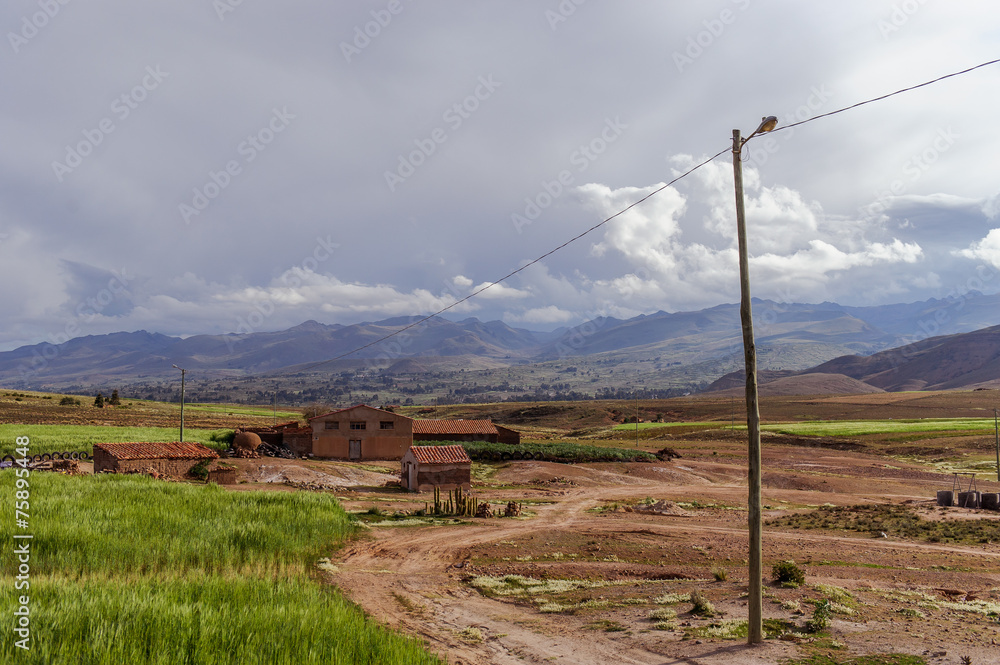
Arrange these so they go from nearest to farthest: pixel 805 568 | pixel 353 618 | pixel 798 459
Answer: pixel 353 618
pixel 805 568
pixel 798 459

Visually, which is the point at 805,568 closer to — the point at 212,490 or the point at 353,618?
the point at 353,618

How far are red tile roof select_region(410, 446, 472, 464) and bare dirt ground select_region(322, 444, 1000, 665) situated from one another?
2947 mm

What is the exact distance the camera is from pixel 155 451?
41.6 metres

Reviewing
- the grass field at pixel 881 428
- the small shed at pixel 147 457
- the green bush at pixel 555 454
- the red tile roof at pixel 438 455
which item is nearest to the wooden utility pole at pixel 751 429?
the red tile roof at pixel 438 455

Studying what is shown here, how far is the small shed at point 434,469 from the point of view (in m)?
41.9

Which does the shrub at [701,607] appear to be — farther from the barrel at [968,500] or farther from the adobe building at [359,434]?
the adobe building at [359,434]

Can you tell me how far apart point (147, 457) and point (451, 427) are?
39.1m

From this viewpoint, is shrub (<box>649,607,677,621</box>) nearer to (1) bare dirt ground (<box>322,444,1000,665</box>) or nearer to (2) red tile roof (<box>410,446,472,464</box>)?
(1) bare dirt ground (<box>322,444,1000,665</box>)

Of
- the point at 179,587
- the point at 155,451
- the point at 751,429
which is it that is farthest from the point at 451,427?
the point at 751,429

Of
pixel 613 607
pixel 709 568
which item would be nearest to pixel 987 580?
pixel 709 568

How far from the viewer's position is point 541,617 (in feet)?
52.7

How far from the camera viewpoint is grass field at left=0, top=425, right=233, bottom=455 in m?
52.1

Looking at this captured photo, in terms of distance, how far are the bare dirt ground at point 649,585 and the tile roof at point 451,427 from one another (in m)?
33.0

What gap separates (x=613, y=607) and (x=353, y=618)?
314 inches
